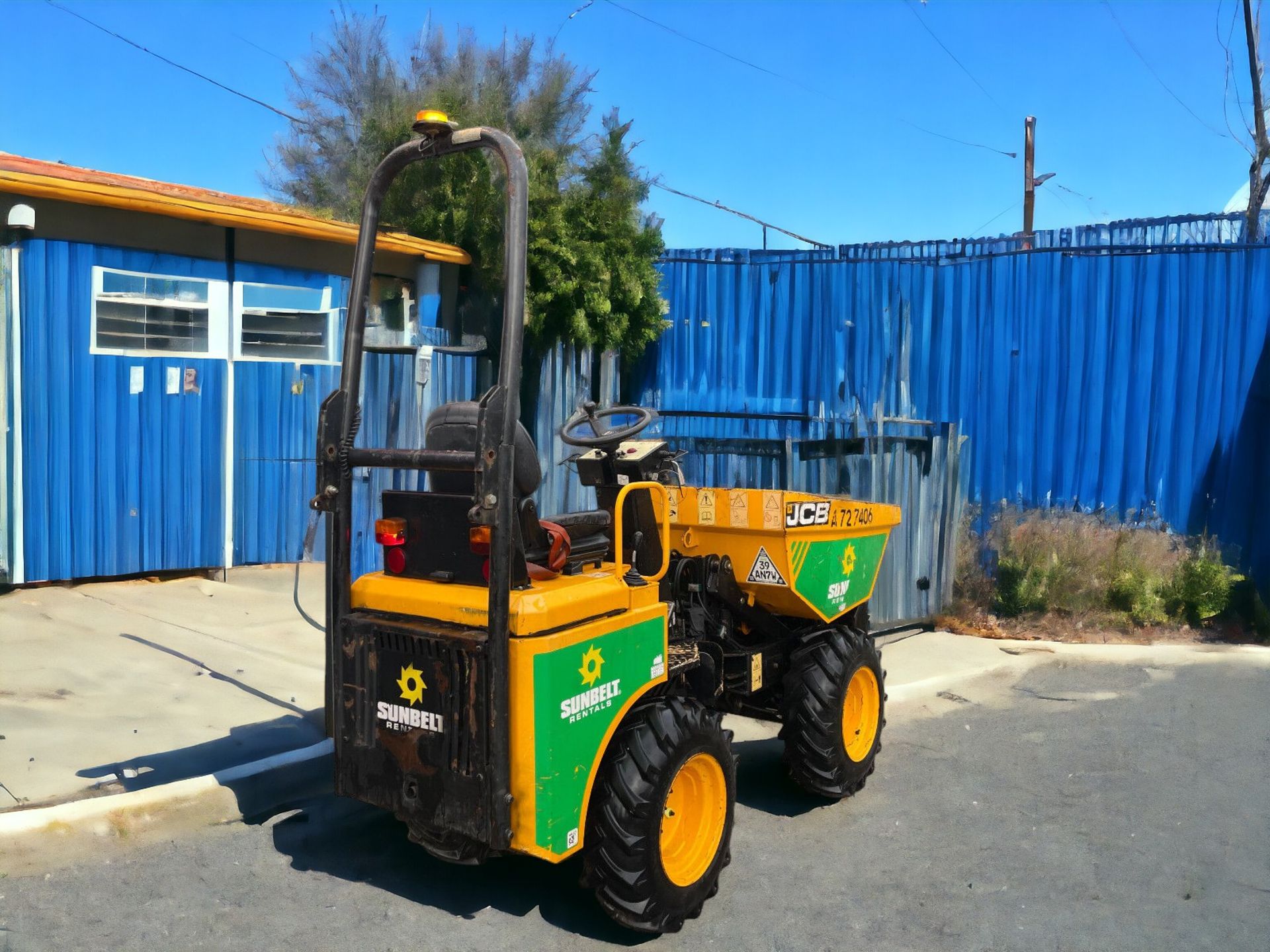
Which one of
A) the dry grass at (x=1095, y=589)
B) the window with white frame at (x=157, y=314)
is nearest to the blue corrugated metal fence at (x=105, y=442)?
the window with white frame at (x=157, y=314)

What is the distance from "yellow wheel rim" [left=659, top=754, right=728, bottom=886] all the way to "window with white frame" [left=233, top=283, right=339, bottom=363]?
21.9ft

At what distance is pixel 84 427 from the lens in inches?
336

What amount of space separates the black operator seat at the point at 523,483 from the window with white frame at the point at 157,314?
219 inches

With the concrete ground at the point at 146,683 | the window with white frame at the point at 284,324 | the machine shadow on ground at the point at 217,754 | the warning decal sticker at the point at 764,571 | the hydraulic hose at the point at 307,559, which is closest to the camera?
the machine shadow on ground at the point at 217,754

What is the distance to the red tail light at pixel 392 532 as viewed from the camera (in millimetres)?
4160

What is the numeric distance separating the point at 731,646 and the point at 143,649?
4.06 metres

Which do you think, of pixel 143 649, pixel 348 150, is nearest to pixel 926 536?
pixel 143 649

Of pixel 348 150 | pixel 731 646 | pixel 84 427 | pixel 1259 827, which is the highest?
pixel 348 150

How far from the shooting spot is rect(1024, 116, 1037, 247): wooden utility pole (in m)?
22.3

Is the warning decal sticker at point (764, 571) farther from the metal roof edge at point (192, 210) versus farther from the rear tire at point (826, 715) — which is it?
the metal roof edge at point (192, 210)

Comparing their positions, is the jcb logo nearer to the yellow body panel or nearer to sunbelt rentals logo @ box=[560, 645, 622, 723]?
the yellow body panel

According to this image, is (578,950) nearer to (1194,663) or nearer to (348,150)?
(1194,663)

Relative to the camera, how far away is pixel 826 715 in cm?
545

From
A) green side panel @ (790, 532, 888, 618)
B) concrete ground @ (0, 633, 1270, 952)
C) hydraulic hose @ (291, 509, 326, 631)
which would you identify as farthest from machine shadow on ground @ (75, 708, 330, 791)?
green side panel @ (790, 532, 888, 618)
